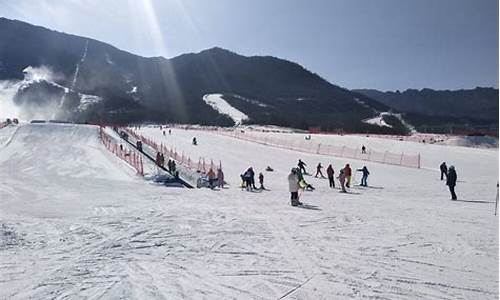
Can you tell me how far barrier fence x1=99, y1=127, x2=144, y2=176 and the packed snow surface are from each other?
7626 cm

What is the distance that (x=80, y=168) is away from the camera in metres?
28.0

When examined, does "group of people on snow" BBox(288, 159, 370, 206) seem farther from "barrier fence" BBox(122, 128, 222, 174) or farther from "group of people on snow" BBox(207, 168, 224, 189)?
"barrier fence" BBox(122, 128, 222, 174)

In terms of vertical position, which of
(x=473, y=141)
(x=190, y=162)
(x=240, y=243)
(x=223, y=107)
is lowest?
(x=190, y=162)

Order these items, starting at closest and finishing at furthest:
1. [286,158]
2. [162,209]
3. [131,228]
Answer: [131,228] → [162,209] → [286,158]

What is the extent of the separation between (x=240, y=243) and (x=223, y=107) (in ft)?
481

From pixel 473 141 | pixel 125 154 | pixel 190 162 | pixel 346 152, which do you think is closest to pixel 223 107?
pixel 473 141

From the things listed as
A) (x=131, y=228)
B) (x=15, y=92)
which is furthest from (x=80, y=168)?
(x=15, y=92)

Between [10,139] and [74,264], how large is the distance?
133 feet

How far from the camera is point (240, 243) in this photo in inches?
392

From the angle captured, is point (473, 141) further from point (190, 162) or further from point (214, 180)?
point (214, 180)

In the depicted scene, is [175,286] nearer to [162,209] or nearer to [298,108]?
[162,209]

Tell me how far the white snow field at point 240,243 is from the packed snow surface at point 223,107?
104806mm

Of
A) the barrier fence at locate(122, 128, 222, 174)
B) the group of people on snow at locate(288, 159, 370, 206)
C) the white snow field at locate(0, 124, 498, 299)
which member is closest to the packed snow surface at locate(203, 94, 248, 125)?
the barrier fence at locate(122, 128, 222, 174)

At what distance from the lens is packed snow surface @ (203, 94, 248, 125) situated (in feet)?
438
